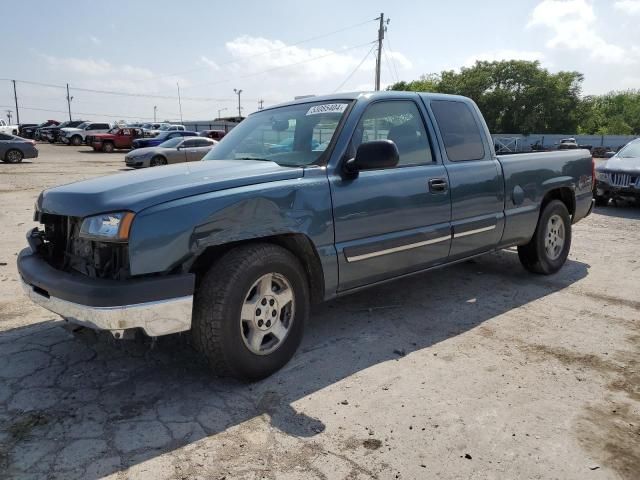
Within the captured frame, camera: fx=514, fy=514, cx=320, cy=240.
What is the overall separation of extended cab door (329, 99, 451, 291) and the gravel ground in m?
0.60

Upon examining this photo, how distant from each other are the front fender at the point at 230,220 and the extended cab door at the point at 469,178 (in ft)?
4.66

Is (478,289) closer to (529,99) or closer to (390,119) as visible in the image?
(390,119)

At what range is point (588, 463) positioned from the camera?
2451mm

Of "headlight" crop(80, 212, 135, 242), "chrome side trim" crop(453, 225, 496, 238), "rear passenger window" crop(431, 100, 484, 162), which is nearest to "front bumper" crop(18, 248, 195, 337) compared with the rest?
"headlight" crop(80, 212, 135, 242)

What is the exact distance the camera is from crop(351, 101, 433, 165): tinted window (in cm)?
381

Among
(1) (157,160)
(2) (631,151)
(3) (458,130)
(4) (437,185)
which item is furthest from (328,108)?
(1) (157,160)

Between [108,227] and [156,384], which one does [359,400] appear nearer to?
[156,384]

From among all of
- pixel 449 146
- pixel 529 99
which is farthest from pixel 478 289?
pixel 529 99

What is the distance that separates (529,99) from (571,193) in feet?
216

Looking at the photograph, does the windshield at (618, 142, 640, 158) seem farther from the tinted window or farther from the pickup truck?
the tinted window

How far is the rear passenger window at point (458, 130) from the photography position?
4402 millimetres

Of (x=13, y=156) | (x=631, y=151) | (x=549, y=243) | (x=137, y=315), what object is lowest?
(x=549, y=243)

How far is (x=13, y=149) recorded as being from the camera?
21125 millimetres

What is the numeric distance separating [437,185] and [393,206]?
0.54 metres
